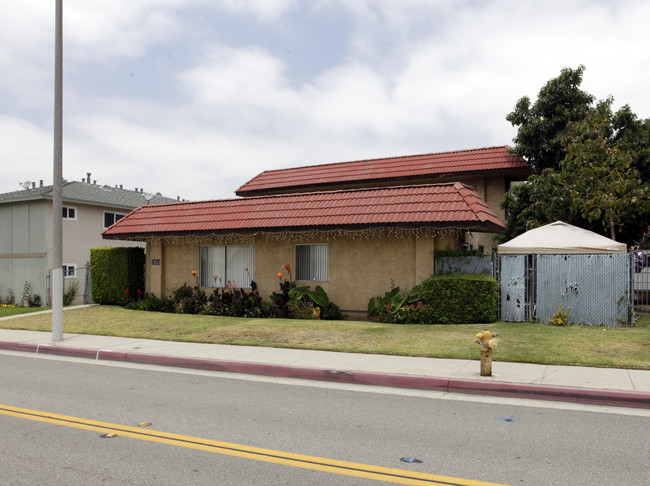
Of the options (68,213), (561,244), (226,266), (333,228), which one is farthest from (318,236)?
(68,213)

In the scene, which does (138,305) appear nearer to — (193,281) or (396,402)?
(193,281)

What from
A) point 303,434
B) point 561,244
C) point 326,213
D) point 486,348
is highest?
point 326,213

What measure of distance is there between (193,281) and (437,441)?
14756 mm

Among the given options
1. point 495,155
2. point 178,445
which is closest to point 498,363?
point 178,445

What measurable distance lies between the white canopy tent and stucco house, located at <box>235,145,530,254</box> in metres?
3.79

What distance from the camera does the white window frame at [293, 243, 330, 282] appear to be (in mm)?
17109

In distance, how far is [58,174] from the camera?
41.4 feet

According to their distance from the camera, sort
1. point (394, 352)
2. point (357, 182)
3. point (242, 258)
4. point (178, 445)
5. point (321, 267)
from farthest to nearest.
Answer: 1. point (357, 182)
2. point (242, 258)
3. point (321, 267)
4. point (394, 352)
5. point (178, 445)

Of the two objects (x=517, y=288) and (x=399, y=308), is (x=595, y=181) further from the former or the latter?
(x=399, y=308)

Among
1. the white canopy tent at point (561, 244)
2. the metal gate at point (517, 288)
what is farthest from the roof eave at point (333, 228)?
the metal gate at point (517, 288)

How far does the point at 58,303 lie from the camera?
12.6 meters

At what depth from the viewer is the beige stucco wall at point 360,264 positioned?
620 inches

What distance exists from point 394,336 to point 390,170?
13847mm

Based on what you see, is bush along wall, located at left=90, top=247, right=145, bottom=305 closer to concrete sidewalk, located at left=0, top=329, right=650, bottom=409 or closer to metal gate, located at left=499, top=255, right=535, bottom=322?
concrete sidewalk, located at left=0, top=329, right=650, bottom=409
